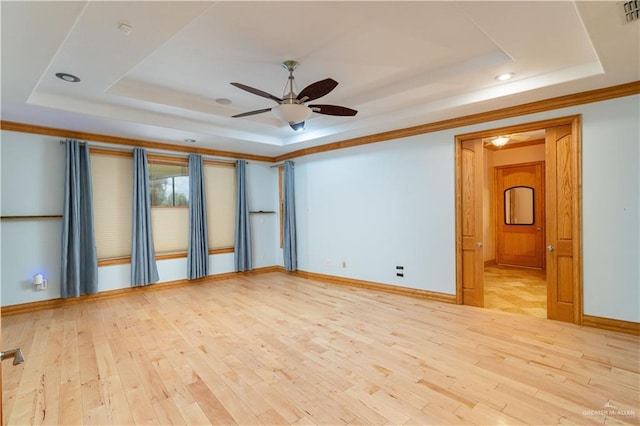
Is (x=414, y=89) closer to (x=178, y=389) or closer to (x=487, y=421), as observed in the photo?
(x=487, y=421)

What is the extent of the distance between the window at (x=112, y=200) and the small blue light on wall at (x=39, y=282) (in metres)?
0.73

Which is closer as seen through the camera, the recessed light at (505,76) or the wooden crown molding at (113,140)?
the recessed light at (505,76)

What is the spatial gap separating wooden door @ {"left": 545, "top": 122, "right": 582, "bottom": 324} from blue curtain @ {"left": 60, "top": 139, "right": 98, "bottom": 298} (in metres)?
6.38

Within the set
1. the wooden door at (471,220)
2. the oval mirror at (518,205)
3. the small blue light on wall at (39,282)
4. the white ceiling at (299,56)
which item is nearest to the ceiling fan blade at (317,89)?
the white ceiling at (299,56)

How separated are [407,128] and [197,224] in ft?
13.6

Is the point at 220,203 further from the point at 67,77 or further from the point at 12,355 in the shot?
the point at 12,355

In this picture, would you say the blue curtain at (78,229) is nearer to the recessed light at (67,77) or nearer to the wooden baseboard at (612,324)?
the recessed light at (67,77)

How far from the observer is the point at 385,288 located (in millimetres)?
5129

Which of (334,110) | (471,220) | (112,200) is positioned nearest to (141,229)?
(112,200)

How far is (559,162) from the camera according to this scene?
371cm

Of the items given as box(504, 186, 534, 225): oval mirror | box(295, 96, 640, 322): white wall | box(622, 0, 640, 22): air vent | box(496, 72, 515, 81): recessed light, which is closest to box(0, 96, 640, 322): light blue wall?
box(295, 96, 640, 322): white wall

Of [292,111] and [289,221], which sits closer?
[292,111]

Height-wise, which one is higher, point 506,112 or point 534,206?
point 506,112

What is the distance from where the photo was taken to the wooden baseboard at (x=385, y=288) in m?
4.53
